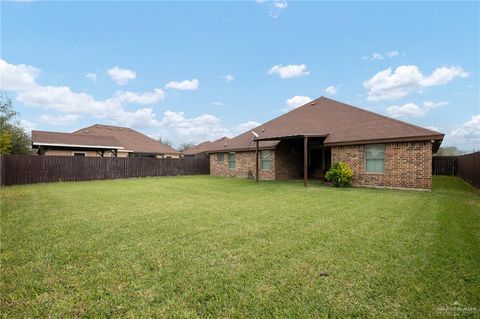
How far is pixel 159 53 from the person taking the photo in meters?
18.0

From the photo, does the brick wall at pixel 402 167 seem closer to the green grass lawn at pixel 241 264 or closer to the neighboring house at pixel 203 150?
the green grass lawn at pixel 241 264

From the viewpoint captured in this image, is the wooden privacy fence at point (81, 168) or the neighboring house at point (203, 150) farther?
the neighboring house at point (203, 150)

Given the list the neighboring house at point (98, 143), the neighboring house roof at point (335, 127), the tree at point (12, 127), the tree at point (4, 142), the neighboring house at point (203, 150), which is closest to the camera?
the neighboring house roof at point (335, 127)

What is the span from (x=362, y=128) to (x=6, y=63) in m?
20.6

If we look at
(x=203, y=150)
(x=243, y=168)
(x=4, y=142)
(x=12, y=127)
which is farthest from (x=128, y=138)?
(x=243, y=168)

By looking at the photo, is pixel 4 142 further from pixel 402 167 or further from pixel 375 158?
pixel 402 167

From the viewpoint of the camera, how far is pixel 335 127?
14.9 metres

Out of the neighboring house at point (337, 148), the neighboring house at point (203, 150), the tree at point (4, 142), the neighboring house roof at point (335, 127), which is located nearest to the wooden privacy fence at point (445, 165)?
the neighboring house at point (337, 148)

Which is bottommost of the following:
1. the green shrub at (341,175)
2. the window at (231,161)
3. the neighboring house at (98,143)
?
the green shrub at (341,175)

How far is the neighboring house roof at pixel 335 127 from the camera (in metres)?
11.6

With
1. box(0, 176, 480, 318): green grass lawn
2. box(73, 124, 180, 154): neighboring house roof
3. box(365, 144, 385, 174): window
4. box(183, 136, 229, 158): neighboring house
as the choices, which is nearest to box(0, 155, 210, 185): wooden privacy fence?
box(183, 136, 229, 158): neighboring house

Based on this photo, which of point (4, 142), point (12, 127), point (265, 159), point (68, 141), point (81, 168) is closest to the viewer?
point (265, 159)

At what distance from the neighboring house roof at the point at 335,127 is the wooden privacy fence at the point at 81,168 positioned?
5.03 meters

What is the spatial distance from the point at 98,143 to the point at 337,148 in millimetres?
18325
